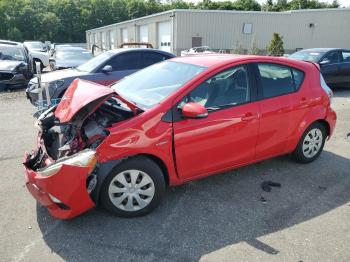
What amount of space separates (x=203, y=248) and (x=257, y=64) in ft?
7.58

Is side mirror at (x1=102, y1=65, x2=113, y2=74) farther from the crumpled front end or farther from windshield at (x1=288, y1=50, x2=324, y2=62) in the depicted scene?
windshield at (x1=288, y1=50, x2=324, y2=62)

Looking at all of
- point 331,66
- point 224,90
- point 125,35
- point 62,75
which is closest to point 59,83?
point 62,75

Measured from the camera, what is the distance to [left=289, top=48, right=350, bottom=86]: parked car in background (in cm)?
1109

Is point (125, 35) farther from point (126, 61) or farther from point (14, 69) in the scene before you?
point (126, 61)

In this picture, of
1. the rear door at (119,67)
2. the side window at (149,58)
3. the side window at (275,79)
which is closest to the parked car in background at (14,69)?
the rear door at (119,67)

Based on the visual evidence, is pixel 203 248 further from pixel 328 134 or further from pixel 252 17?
pixel 252 17

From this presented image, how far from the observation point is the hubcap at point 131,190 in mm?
3311

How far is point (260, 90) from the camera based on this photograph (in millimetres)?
4047

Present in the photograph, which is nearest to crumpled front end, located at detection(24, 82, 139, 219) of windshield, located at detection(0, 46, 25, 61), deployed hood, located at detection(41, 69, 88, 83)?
deployed hood, located at detection(41, 69, 88, 83)

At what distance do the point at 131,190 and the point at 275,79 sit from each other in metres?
2.32

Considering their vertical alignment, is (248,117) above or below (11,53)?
below

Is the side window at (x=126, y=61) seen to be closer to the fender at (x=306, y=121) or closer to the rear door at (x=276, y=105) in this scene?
the rear door at (x=276, y=105)

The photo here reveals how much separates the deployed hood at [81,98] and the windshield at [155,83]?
1.47ft

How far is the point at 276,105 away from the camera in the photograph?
416 cm
